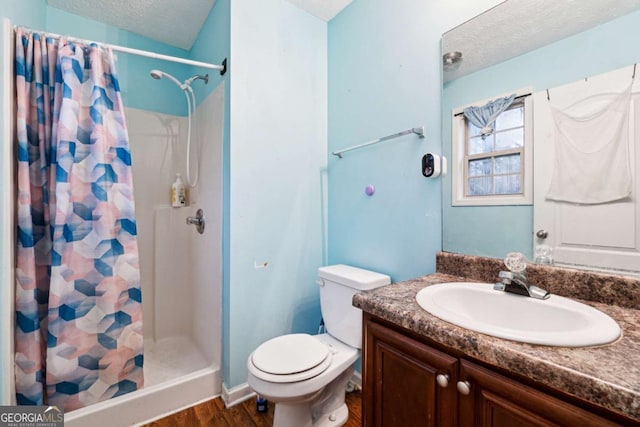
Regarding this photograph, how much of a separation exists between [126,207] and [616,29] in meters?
2.06

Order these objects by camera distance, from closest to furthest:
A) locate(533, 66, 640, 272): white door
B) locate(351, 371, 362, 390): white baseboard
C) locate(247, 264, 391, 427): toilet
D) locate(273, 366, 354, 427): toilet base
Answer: locate(533, 66, 640, 272): white door
locate(247, 264, 391, 427): toilet
locate(273, 366, 354, 427): toilet base
locate(351, 371, 362, 390): white baseboard

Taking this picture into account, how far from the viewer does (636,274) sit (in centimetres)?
76

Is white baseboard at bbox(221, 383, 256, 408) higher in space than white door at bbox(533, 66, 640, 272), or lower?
lower

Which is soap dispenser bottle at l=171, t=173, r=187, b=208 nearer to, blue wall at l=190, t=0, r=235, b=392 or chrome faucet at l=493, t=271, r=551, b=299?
blue wall at l=190, t=0, r=235, b=392

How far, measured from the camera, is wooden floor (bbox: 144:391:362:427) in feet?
4.46

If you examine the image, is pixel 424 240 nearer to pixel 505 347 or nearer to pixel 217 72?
pixel 505 347

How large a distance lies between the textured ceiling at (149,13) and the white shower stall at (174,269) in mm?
323

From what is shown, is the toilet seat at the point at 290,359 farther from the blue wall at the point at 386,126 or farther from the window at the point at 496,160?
the window at the point at 496,160

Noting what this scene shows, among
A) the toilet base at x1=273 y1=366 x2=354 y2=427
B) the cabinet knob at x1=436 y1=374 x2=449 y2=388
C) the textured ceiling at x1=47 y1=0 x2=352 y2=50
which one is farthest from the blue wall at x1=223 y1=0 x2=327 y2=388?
the cabinet knob at x1=436 y1=374 x2=449 y2=388

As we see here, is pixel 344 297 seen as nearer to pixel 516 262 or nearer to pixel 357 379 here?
pixel 357 379

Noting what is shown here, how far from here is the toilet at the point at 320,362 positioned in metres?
1.08

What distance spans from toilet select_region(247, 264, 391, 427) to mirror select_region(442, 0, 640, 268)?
0.53 metres

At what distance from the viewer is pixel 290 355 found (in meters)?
1.20

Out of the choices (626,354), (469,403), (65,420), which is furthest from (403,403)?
(65,420)
